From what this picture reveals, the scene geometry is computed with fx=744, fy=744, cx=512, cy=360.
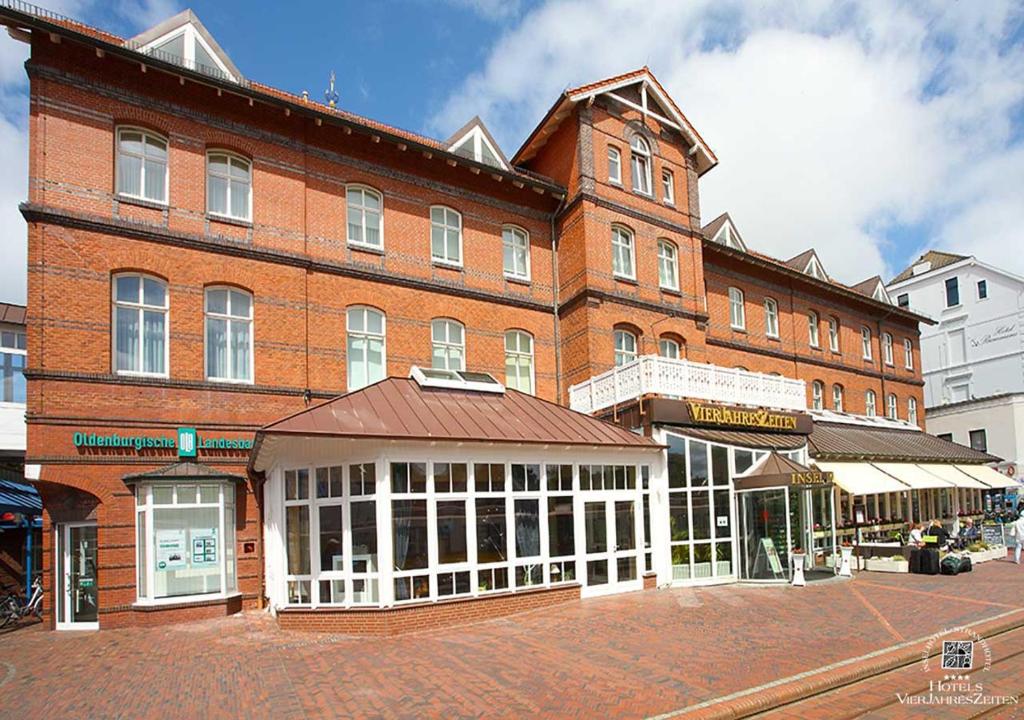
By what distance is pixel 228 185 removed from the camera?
1575cm

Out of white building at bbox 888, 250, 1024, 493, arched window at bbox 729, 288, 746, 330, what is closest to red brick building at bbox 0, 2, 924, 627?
arched window at bbox 729, 288, 746, 330

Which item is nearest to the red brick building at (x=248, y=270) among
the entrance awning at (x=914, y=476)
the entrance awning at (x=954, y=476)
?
the entrance awning at (x=914, y=476)

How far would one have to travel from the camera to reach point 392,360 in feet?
57.1

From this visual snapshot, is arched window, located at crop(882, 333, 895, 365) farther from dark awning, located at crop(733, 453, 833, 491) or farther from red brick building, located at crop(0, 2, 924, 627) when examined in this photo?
dark awning, located at crop(733, 453, 833, 491)

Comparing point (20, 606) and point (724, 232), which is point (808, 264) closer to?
point (724, 232)

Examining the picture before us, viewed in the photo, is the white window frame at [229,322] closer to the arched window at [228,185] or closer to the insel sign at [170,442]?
the insel sign at [170,442]

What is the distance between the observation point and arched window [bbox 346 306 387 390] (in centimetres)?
1691

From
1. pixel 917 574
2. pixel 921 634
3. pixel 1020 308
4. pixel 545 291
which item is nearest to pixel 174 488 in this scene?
pixel 545 291

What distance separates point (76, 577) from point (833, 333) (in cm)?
2675

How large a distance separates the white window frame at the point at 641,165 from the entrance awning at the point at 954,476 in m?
13.8

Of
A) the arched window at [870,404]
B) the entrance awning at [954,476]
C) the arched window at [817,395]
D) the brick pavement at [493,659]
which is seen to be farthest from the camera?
the arched window at [870,404]

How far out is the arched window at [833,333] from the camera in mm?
29375

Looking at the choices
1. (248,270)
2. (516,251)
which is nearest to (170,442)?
(248,270)

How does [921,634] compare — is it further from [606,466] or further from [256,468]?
[256,468]
